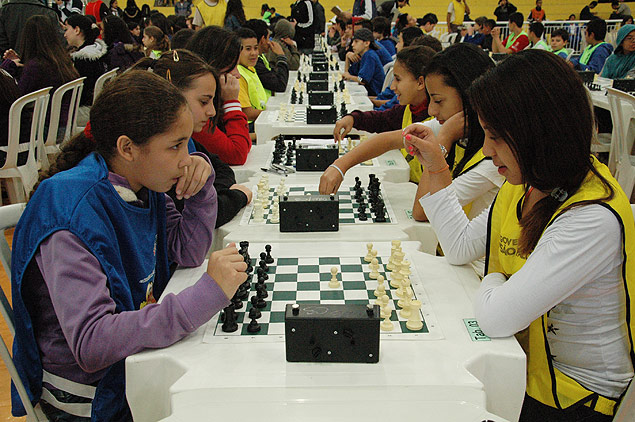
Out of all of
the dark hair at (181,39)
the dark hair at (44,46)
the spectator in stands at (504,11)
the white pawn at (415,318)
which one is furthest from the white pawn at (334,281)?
the spectator in stands at (504,11)

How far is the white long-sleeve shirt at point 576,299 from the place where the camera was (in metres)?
1.32

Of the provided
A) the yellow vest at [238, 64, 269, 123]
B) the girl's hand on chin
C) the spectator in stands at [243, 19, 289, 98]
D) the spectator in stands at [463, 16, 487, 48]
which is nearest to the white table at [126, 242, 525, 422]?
the girl's hand on chin

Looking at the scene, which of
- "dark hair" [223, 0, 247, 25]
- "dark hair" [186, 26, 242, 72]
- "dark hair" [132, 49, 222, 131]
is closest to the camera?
"dark hair" [132, 49, 222, 131]

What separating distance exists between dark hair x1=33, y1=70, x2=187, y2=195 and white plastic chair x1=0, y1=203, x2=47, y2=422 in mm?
248

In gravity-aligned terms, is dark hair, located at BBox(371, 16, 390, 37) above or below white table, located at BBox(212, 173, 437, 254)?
above

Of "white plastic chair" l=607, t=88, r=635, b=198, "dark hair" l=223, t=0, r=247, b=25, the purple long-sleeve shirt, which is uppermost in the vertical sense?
"dark hair" l=223, t=0, r=247, b=25

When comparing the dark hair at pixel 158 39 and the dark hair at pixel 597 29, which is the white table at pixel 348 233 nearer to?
the dark hair at pixel 158 39

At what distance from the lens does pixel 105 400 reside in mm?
1419

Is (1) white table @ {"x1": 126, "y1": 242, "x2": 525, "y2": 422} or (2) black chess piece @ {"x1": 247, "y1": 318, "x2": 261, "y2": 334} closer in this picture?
(1) white table @ {"x1": 126, "y1": 242, "x2": 525, "y2": 422}

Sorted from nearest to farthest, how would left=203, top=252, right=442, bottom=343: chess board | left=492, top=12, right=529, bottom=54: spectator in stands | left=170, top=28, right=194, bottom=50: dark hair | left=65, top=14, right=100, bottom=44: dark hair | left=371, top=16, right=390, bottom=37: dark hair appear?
1. left=203, top=252, right=442, bottom=343: chess board
2. left=170, top=28, right=194, bottom=50: dark hair
3. left=65, top=14, right=100, bottom=44: dark hair
4. left=371, top=16, right=390, bottom=37: dark hair
5. left=492, top=12, right=529, bottom=54: spectator in stands

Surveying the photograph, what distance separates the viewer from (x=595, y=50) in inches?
293

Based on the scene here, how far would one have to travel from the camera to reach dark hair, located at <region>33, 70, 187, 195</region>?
143cm

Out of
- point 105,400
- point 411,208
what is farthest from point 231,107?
point 105,400

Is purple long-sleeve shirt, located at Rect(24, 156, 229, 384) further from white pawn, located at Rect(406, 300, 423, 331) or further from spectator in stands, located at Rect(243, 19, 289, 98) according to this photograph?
spectator in stands, located at Rect(243, 19, 289, 98)
